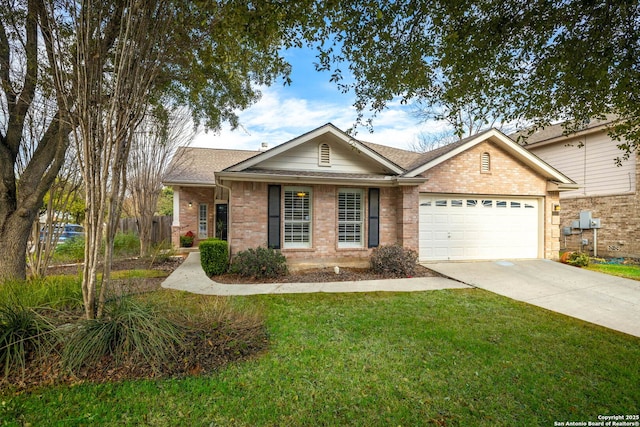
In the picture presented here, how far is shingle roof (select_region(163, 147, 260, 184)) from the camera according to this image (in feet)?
43.6

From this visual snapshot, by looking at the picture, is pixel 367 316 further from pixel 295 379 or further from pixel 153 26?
pixel 153 26

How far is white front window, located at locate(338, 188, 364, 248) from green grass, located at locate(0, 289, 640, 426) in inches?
206

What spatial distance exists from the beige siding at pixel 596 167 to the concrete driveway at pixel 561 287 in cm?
498

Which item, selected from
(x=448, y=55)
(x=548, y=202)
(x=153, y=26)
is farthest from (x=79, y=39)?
(x=548, y=202)

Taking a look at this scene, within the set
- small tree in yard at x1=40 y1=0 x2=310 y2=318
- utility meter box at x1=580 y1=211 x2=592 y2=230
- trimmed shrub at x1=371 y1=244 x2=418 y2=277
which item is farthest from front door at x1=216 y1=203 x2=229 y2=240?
utility meter box at x1=580 y1=211 x2=592 y2=230

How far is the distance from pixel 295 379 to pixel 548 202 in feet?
42.0

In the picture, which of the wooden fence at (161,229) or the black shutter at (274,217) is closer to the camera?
the black shutter at (274,217)

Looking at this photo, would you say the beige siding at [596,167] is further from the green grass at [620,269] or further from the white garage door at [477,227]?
the green grass at [620,269]

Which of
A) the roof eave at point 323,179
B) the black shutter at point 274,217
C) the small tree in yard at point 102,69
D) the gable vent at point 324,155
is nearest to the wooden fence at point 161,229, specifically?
the black shutter at point 274,217

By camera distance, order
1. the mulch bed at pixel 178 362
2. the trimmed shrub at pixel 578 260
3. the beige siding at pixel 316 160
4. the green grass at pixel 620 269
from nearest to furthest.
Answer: the mulch bed at pixel 178 362 < the green grass at pixel 620 269 < the beige siding at pixel 316 160 < the trimmed shrub at pixel 578 260

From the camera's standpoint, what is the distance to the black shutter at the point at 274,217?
376 inches

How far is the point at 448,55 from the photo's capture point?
15.3ft

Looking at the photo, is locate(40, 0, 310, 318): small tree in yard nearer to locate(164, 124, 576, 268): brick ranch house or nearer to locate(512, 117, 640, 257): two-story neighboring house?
locate(164, 124, 576, 268): brick ranch house

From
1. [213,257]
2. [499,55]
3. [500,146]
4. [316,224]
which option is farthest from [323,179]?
[500,146]
